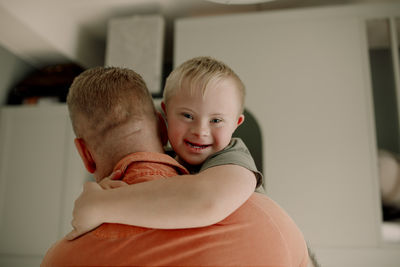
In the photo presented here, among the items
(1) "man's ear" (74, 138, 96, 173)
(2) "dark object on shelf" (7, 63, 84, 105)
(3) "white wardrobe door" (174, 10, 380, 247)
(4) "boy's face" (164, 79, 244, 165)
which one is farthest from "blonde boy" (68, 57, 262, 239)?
(2) "dark object on shelf" (7, 63, 84, 105)

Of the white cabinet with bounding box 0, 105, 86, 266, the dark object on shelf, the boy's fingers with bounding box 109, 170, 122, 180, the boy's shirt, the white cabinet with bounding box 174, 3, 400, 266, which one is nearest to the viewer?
the boy's fingers with bounding box 109, 170, 122, 180

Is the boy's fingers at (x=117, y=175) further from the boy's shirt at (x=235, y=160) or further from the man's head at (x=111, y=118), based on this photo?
the boy's shirt at (x=235, y=160)

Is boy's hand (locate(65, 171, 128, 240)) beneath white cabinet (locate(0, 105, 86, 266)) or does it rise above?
above

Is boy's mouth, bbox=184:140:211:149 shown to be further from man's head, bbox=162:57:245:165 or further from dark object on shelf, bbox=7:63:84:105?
dark object on shelf, bbox=7:63:84:105

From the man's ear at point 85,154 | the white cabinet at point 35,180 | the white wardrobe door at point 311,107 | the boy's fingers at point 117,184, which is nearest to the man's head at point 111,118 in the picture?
the man's ear at point 85,154

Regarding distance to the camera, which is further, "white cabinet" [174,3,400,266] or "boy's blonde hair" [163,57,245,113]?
"white cabinet" [174,3,400,266]

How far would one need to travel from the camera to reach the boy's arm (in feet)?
1.91

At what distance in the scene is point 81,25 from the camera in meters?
3.18

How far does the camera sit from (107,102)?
2.49 ft

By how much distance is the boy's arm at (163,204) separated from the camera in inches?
23.0

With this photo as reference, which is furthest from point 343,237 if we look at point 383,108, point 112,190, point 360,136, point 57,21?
point 57,21

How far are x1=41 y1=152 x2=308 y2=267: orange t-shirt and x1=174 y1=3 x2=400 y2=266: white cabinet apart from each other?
1.83 meters

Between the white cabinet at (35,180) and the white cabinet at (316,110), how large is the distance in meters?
1.16

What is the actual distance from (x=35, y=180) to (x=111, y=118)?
252 cm
